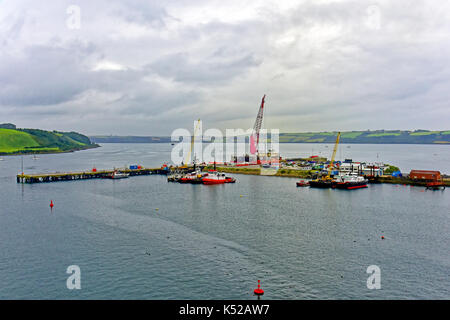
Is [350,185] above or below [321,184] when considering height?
below

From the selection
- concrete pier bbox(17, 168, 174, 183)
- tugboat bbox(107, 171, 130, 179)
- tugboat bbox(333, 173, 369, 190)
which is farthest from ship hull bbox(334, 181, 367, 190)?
tugboat bbox(107, 171, 130, 179)

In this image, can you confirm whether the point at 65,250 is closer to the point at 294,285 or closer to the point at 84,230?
the point at 84,230

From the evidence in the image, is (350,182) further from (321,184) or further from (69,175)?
(69,175)

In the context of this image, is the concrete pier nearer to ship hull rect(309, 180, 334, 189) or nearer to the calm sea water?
the calm sea water

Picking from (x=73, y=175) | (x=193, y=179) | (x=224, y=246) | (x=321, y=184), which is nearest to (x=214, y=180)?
(x=193, y=179)

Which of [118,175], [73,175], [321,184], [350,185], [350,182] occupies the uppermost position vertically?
[73,175]

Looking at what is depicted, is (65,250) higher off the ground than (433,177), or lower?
lower
